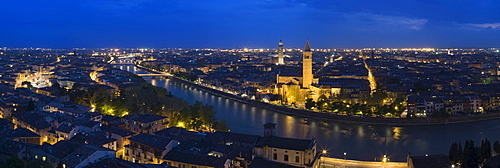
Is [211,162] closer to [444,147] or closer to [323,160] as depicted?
Result: [323,160]

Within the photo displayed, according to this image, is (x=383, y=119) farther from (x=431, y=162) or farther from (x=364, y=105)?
(x=431, y=162)

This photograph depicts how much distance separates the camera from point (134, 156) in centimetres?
521

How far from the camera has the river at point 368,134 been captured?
20.9ft

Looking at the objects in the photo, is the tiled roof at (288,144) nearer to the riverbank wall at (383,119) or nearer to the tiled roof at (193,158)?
the tiled roof at (193,158)

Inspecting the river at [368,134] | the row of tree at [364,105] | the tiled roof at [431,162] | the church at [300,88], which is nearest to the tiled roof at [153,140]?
the river at [368,134]

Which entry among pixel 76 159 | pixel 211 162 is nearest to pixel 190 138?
pixel 211 162

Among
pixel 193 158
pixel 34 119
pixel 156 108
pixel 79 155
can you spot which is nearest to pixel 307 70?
pixel 156 108

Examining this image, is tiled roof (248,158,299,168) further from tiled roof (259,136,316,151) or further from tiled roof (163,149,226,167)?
tiled roof (163,149,226,167)

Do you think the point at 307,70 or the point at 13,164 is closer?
the point at 13,164

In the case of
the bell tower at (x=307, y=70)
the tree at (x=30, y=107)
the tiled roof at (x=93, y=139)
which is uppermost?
Result: the bell tower at (x=307, y=70)

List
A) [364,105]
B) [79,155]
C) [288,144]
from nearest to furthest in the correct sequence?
[79,155] < [288,144] < [364,105]

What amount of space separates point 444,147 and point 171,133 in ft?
14.1

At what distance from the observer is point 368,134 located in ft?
25.1

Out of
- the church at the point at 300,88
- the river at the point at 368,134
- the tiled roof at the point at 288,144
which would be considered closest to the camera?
the tiled roof at the point at 288,144
